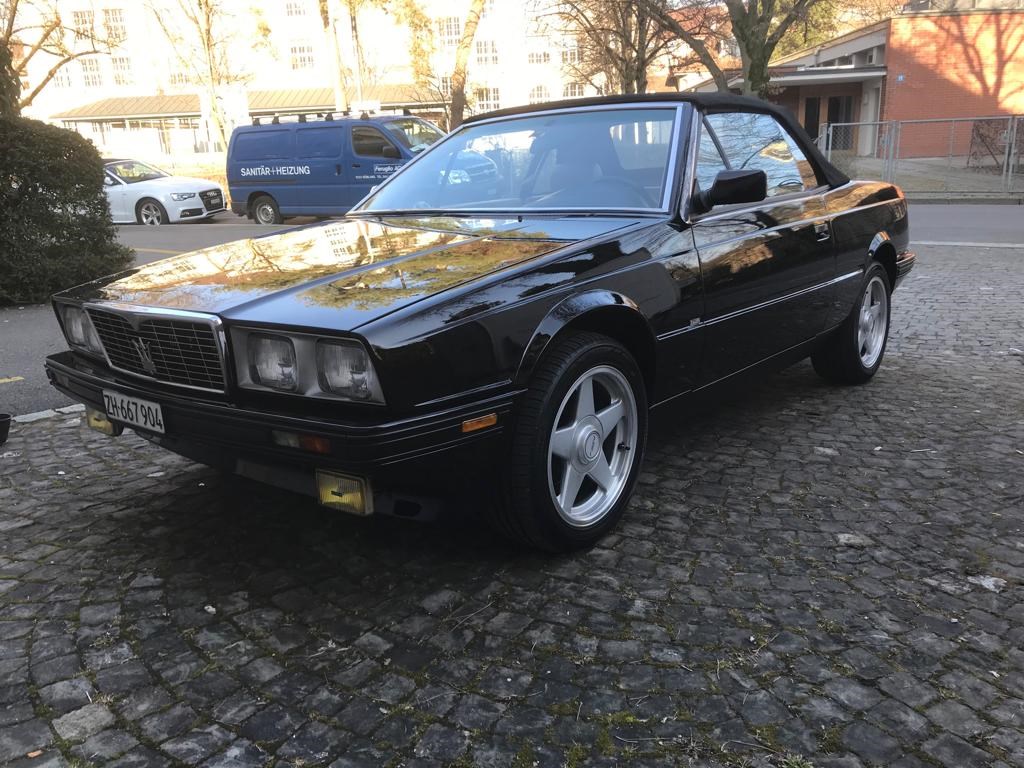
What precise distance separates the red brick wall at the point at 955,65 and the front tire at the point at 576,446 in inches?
1223

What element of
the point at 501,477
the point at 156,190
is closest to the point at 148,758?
the point at 501,477

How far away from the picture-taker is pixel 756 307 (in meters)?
3.76

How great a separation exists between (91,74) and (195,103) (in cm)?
1193

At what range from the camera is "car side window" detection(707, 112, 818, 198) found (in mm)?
3914

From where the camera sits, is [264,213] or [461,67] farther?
[461,67]

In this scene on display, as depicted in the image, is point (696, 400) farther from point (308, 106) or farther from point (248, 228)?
point (308, 106)

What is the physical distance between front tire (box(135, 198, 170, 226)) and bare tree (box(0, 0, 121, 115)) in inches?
118

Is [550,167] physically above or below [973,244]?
above

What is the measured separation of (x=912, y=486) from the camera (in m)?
3.56

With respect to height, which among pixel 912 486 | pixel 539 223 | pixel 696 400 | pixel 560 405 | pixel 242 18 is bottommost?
pixel 912 486

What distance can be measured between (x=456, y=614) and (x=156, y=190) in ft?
59.4

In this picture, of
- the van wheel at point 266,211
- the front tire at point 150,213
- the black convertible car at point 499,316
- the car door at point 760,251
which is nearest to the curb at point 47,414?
the black convertible car at point 499,316

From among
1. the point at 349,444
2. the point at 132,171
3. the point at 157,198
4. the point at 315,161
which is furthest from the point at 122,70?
the point at 349,444

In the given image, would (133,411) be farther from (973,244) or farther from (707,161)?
(973,244)
